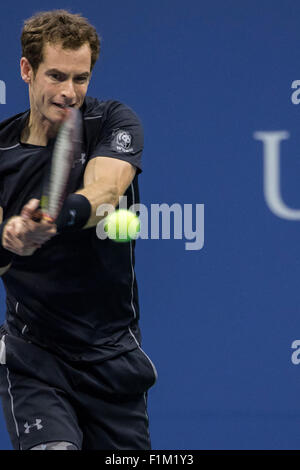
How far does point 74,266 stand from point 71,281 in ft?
0.13

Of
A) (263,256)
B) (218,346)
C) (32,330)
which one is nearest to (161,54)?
(263,256)

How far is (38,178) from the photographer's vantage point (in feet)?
7.42

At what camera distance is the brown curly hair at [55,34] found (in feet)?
7.31

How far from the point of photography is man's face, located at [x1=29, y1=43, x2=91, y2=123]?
2.21 m

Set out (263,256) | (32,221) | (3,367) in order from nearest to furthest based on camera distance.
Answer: (32,221) < (3,367) < (263,256)

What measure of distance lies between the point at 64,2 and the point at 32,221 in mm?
1737

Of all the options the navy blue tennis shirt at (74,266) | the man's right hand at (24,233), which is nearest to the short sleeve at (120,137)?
the navy blue tennis shirt at (74,266)

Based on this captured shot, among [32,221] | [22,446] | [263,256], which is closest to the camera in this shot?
[32,221]

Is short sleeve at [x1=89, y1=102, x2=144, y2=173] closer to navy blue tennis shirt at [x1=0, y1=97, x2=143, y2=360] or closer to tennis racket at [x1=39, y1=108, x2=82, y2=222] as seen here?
navy blue tennis shirt at [x1=0, y1=97, x2=143, y2=360]

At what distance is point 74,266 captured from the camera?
221 cm

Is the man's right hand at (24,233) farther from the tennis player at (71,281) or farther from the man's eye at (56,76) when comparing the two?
the man's eye at (56,76)

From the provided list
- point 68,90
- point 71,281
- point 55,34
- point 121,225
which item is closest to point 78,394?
point 71,281
